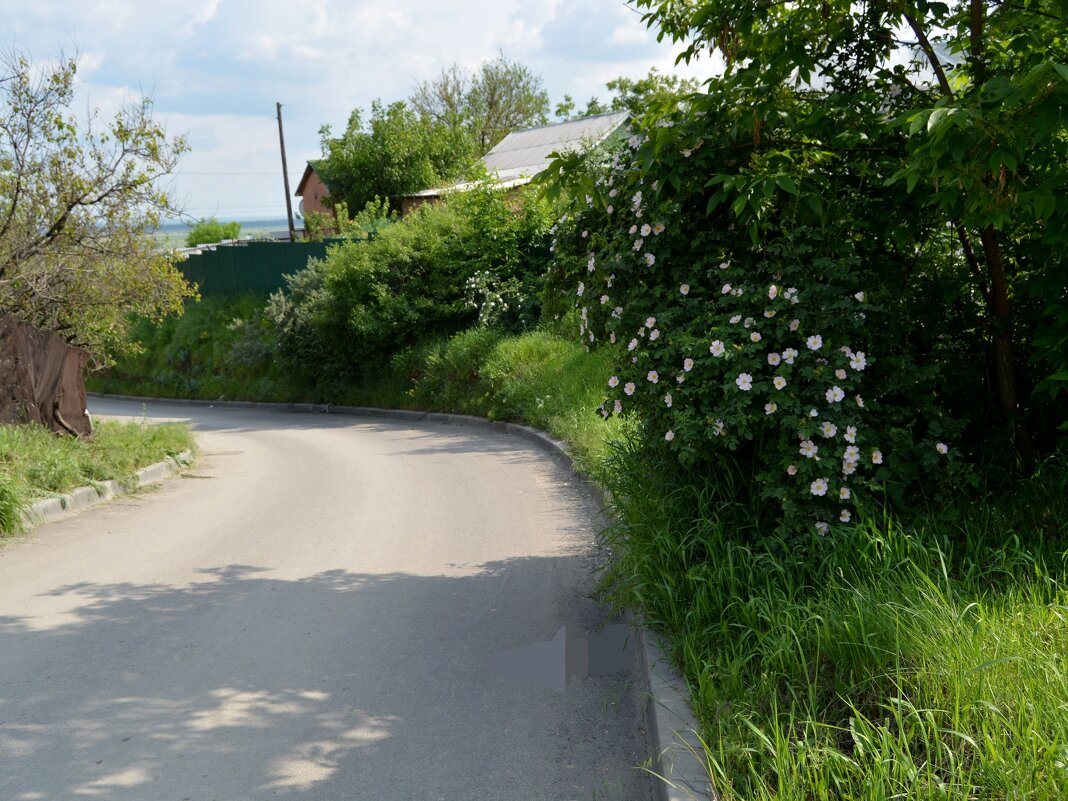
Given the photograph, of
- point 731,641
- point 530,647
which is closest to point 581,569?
point 530,647

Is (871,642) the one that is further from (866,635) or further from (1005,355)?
(1005,355)

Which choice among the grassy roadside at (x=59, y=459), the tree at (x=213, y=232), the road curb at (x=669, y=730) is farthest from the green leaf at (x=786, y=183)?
the tree at (x=213, y=232)

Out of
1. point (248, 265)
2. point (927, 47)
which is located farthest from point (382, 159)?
point (927, 47)

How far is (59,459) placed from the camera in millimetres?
10422

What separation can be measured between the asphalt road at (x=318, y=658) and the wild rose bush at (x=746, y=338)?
4.54 feet

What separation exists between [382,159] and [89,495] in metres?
33.2

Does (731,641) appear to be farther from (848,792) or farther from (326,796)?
(326,796)

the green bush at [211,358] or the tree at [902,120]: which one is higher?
the tree at [902,120]

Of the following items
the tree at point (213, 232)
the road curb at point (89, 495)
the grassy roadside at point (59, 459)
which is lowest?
the road curb at point (89, 495)

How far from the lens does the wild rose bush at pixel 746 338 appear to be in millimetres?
4980

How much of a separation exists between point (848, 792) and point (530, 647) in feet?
8.76

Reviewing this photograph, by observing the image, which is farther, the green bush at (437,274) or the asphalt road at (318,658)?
the green bush at (437,274)

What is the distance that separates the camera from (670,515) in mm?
5711

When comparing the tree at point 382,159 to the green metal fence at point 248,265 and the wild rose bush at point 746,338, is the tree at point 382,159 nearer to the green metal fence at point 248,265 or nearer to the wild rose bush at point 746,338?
the green metal fence at point 248,265
